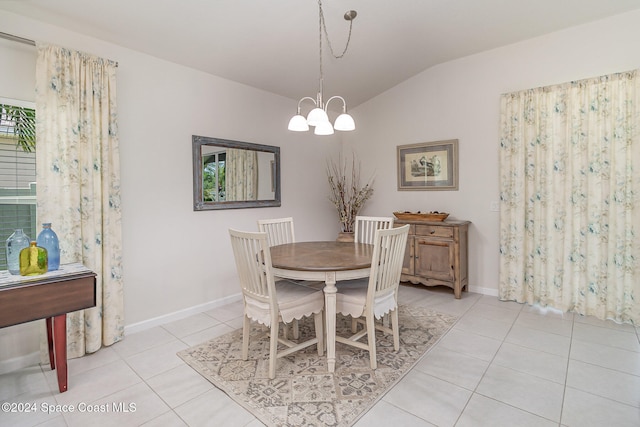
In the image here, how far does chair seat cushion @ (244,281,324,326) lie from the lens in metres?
2.20

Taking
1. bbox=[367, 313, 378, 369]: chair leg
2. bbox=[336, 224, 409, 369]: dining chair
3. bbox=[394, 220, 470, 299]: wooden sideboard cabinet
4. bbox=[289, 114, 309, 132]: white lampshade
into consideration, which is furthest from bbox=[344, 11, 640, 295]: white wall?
bbox=[289, 114, 309, 132]: white lampshade

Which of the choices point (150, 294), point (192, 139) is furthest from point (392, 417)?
point (192, 139)

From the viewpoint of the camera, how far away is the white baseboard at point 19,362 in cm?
225

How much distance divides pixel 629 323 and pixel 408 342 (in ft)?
7.22

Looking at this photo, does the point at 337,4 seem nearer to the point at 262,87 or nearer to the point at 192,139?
the point at 262,87

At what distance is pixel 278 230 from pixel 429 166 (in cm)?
234

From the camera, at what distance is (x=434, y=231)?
3.86 m

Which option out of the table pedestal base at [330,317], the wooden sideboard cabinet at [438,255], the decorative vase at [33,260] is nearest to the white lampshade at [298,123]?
the table pedestal base at [330,317]

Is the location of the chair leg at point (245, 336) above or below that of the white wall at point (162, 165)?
below

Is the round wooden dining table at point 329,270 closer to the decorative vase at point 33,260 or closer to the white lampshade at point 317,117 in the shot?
the white lampshade at point 317,117

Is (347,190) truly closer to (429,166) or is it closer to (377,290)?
(429,166)

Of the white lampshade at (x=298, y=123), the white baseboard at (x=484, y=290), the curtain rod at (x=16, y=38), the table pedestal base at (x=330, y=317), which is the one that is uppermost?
the curtain rod at (x=16, y=38)

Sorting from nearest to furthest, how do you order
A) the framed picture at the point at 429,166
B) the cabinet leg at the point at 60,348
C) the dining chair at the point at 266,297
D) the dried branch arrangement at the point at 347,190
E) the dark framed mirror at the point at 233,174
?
the cabinet leg at the point at 60,348
the dining chair at the point at 266,297
the dark framed mirror at the point at 233,174
the framed picture at the point at 429,166
the dried branch arrangement at the point at 347,190

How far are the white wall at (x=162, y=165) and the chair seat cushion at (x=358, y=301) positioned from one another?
1.77 m
